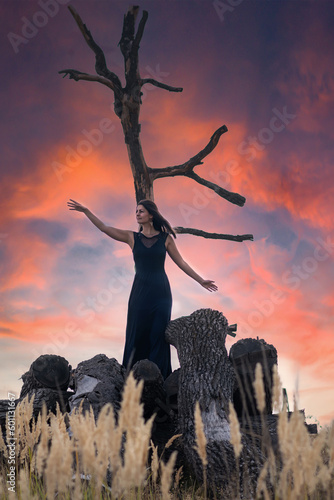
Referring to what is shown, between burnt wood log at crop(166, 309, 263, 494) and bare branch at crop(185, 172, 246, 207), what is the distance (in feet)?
15.9

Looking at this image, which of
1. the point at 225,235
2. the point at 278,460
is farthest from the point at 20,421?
the point at 225,235

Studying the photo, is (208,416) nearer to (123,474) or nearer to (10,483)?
(10,483)

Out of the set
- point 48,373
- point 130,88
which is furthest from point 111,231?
point 130,88

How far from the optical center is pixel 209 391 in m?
4.73

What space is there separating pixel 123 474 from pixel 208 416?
308 centimetres

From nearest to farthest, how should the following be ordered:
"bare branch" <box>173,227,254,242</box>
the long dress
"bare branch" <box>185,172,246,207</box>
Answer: the long dress → "bare branch" <box>185,172,246,207</box> → "bare branch" <box>173,227,254,242</box>

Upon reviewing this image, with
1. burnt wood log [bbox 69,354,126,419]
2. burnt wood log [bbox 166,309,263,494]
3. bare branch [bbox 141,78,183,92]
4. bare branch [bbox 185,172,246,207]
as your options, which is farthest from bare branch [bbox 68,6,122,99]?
burnt wood log [bbox 69,354,126,419]

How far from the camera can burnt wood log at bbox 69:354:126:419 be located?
5.03 meters

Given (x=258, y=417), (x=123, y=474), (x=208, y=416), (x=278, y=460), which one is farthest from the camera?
(x=258, y=417)

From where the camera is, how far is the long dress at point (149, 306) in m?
6.52

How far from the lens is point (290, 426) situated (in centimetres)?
171

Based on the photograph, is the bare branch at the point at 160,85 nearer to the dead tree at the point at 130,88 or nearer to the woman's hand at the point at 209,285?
the dead tree at the point at 130,88

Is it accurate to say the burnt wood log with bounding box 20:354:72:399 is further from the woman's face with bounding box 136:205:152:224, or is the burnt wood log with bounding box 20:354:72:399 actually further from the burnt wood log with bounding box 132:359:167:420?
the woman's face with bounding box 136:205:152:224

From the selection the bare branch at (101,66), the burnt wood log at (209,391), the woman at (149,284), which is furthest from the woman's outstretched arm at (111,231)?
the bare branch at (101,66)
